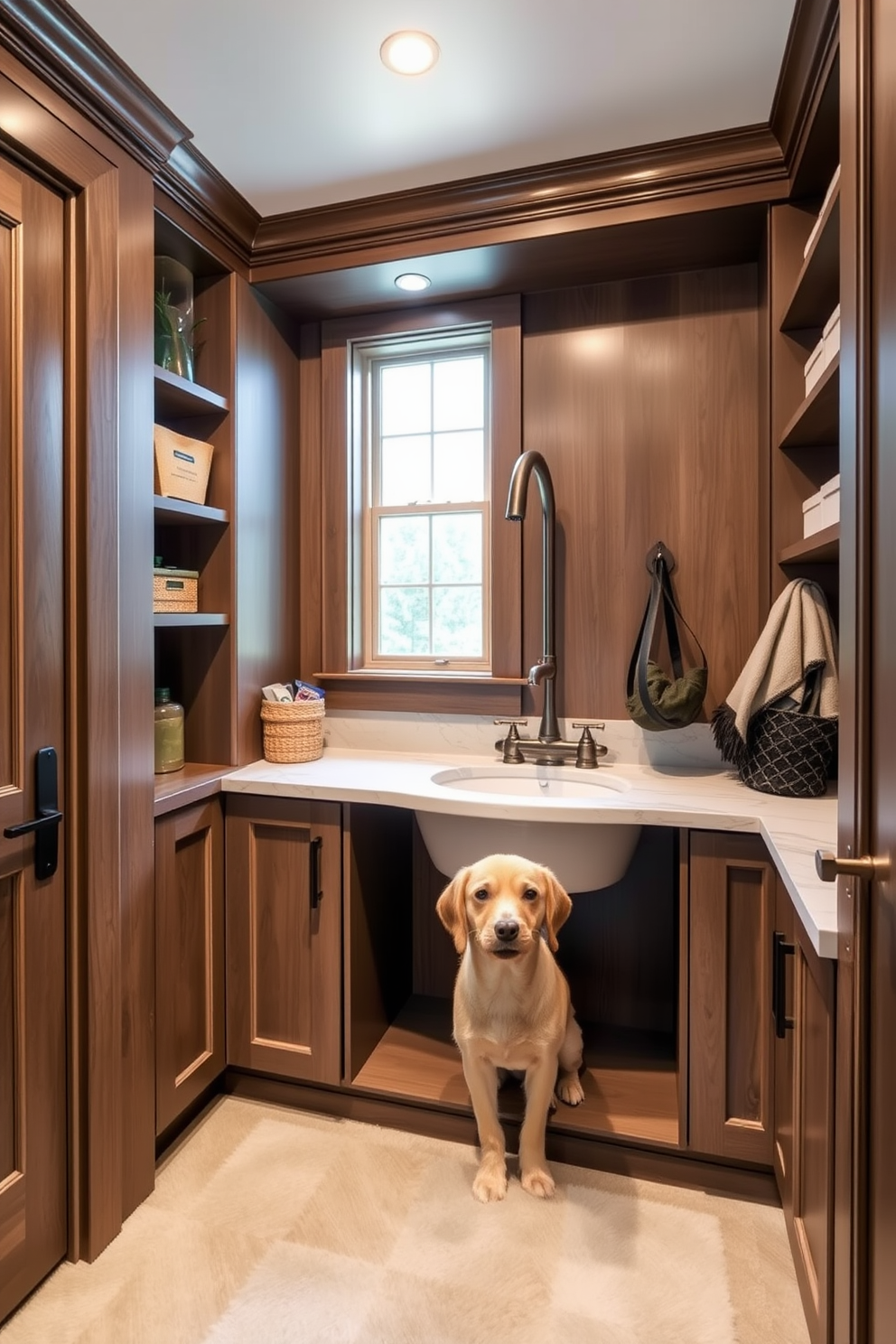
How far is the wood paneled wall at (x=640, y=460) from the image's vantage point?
2125 millimetres

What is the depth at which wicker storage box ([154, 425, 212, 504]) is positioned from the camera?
1.89 metres

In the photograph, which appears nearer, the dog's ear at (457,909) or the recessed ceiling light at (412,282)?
the dog's ear at (457,909)

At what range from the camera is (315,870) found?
192 cm

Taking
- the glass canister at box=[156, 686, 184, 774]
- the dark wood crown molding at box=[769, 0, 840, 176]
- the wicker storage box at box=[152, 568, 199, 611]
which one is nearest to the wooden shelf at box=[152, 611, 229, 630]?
the wicker storage box at box=[152, 568, 199, 611]

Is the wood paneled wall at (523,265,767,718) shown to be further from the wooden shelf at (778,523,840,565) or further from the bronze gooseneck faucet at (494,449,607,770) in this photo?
the wooden shelf at (778,523,840,565)

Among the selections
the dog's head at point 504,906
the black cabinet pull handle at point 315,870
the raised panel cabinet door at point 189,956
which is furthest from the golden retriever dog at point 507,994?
the raised panel cabinet door at point 189,956

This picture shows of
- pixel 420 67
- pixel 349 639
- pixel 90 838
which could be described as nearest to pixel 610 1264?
pixel 90 838

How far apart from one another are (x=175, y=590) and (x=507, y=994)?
1351 mm

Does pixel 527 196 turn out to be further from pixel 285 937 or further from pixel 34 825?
pixel 285 937

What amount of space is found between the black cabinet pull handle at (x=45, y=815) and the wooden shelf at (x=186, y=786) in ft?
0.96

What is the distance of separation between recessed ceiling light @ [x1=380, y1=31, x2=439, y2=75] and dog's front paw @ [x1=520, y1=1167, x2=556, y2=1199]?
2.47 meters

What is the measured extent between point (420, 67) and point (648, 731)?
1.73 m

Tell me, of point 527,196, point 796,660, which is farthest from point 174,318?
point 796,660

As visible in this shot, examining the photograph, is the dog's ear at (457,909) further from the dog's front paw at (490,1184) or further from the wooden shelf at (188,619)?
the wooden shelf at (188,619)
